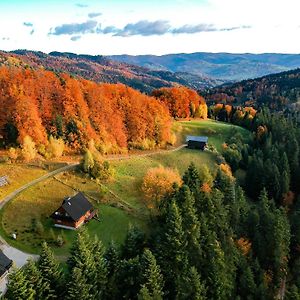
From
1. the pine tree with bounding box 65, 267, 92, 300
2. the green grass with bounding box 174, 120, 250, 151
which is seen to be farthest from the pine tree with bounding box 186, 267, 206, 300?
the green grass with bounding box 174, 120, 250, 151

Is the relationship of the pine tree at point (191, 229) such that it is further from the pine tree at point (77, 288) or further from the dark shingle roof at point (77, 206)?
the dark shingle roof at point (77, 206)

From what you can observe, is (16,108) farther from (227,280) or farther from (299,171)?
Result: (299,171)

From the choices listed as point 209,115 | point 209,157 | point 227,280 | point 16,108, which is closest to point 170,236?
point 227,280

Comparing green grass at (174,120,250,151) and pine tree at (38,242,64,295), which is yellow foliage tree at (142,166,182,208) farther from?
green grass at (174,120,250,151)

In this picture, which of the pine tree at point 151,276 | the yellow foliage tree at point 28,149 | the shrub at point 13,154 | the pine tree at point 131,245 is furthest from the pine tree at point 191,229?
the shrub at point 13,154

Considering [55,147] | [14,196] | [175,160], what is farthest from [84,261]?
[175,160]
